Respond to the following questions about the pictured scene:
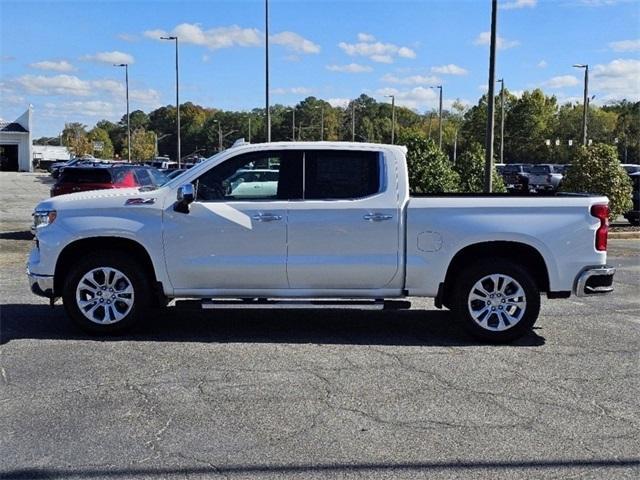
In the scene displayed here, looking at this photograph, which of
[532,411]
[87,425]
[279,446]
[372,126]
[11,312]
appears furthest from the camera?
[372,126]

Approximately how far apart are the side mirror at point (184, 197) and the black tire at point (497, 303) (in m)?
2.69

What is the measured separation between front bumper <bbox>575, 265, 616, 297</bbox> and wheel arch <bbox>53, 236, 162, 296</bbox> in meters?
4.08

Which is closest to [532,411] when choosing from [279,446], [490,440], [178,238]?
[490,440]

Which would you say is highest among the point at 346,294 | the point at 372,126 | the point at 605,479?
the point at 372,126

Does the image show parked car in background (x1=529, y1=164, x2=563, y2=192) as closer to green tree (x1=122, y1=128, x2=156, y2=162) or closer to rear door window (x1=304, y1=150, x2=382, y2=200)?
rear door window (x1=304, y1=150, x2=382, y2=200)

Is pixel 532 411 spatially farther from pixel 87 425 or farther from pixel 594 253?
pixel 87 425

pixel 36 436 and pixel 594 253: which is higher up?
pixel 594 253

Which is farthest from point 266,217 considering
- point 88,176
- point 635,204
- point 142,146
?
point 142,146

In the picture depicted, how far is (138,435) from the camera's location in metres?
4.59

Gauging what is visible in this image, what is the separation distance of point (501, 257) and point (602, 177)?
12.0 m

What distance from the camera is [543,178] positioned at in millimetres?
41469

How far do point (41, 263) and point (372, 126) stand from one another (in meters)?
104

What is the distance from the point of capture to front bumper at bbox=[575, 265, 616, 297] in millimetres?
6949

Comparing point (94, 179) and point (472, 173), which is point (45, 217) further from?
point (472, 173)
